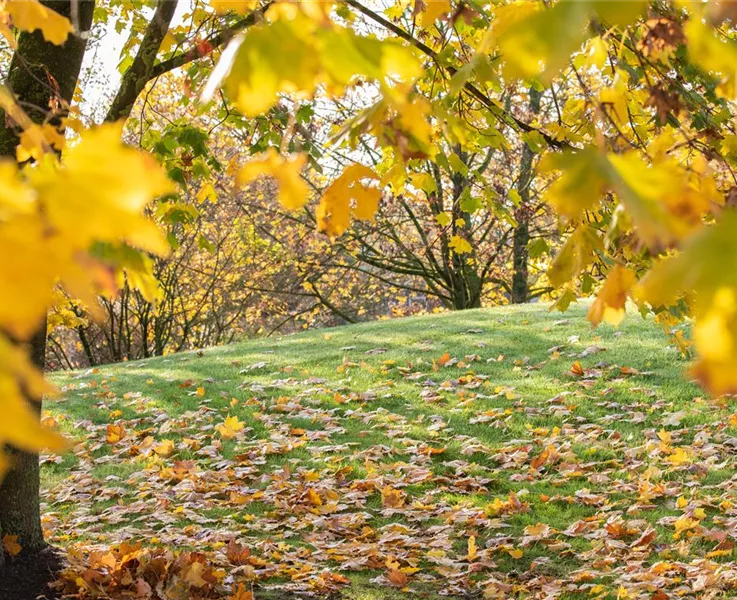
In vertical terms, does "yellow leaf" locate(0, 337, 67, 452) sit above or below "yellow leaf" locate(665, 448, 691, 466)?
above

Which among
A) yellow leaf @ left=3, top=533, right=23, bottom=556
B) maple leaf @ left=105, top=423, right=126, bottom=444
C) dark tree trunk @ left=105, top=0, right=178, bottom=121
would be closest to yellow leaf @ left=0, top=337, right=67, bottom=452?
dark tree trunk @ left=105, top=0, right=178, bottom=121

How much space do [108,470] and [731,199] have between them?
544 cm

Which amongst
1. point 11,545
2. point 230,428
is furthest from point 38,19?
point 230,428

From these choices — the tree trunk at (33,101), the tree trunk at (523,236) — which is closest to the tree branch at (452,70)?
the tree trunk at (33,101)

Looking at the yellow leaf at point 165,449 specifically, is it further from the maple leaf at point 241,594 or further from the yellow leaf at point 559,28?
the yellow leaf at point 559,28

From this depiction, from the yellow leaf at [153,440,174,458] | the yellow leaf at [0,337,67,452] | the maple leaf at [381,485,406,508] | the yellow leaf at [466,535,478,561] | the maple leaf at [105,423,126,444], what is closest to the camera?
the yellow leaf at [0,337,67,452]

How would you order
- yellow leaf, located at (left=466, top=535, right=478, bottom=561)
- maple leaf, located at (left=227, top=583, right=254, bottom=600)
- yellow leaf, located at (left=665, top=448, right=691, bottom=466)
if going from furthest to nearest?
yellow leaf, located at (left=665, top=448, right=691, bottom=466) → yellow leaf, located at (left=466, top=535, right=478, bottom=561) → maple leaf, located at (left=227, top=583, right=254, bottom=600)

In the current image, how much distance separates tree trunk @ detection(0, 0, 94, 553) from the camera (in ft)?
12.3

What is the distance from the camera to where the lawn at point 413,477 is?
13.1 feet

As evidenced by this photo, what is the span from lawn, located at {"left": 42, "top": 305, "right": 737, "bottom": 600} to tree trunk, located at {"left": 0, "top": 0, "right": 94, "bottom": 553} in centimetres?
32

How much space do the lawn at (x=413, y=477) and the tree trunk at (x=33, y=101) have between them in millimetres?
318

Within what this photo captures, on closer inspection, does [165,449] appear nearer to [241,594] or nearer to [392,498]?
[392,498]

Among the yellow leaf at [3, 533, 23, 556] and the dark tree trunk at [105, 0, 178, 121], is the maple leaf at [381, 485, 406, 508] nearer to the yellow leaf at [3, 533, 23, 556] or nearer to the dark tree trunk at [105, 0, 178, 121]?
the yellow leaf at [3, 533, 23, 556]

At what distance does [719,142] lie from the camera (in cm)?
297
